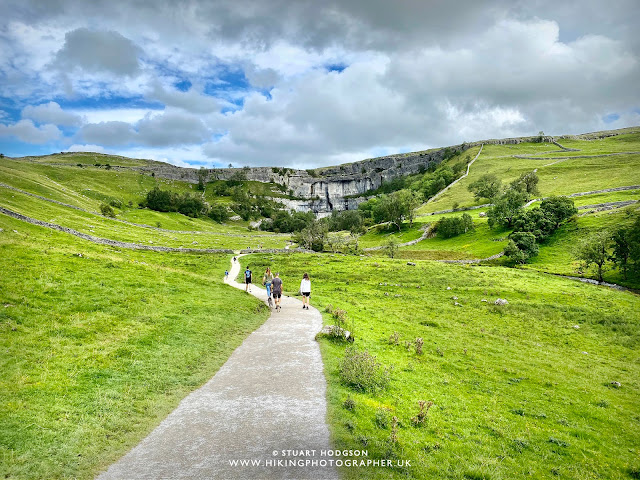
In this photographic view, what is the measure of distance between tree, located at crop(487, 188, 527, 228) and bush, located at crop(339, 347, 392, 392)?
84.5 metres

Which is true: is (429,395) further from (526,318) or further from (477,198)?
(477,198)

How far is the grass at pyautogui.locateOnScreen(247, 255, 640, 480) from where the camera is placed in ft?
35.1

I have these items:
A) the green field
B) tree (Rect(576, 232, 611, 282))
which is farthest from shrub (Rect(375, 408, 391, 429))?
tree (Rect(576, 232, 611, 282))

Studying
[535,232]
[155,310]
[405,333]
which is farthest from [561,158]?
[155,310]

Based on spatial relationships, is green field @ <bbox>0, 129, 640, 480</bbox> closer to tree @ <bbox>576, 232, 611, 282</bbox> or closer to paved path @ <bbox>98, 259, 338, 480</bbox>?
paved path @ <bbox>98, 259, 338, 480</bbox>

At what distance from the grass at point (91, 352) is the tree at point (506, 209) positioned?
8030cm

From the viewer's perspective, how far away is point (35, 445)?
8.67 m

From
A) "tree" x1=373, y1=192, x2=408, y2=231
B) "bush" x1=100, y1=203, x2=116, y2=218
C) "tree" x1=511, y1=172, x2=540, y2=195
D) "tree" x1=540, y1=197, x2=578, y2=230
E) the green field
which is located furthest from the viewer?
"tree" x1=373, y1=192, x2=408, y2=231

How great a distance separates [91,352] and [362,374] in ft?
40.0

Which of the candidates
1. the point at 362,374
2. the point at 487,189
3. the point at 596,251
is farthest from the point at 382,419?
the point at 487,189

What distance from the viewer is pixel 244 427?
10.1 m

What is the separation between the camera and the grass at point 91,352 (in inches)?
356

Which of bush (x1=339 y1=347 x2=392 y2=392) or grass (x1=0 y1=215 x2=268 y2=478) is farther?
bush (x1=339 y1=347 x2=392 y2=392)

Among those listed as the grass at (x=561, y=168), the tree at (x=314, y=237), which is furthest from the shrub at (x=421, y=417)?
the grass at (x=561, y=168)
